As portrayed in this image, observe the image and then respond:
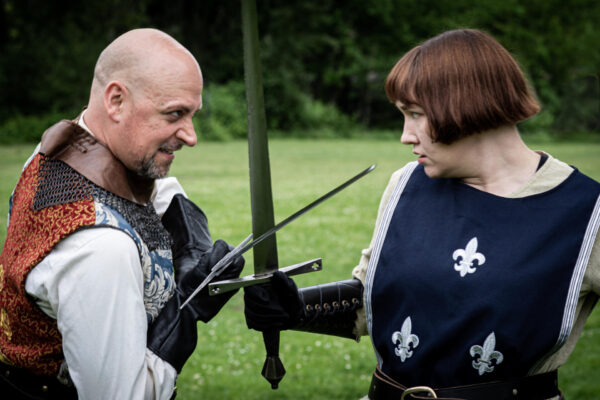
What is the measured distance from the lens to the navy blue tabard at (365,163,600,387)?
1904mm

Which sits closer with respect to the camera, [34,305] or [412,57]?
[34,305]

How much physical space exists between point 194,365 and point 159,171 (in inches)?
132

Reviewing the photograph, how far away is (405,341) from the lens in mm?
2023

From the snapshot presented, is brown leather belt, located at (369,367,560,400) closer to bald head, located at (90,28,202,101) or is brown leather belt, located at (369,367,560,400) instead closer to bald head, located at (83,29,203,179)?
bald head, located at (83,29,203,179)

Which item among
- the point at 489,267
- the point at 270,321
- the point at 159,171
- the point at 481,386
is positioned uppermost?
the point at 159,171

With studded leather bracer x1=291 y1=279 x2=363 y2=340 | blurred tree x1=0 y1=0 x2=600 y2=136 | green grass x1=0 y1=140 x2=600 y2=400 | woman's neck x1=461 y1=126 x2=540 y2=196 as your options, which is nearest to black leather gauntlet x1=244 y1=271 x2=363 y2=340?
studded leather bracer x1=291 y1=279 x2=363 y2=340

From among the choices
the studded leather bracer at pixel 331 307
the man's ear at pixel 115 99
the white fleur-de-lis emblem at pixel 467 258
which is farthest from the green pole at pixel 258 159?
the white fleur-de-lis emblem at pixel 467 258


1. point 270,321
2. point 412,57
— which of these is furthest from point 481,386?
point 412,57

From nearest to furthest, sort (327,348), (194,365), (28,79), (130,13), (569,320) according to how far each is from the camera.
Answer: (569,320)
(194,365)
(327,348)
(28,79)
(130,13)

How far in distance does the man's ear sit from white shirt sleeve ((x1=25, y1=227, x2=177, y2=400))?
0.36 meters

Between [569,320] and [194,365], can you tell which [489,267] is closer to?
[569,320]

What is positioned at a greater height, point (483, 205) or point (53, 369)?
point (483, 205)

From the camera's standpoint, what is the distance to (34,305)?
68.3 inches

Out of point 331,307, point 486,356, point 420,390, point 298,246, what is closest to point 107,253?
point 331,307
